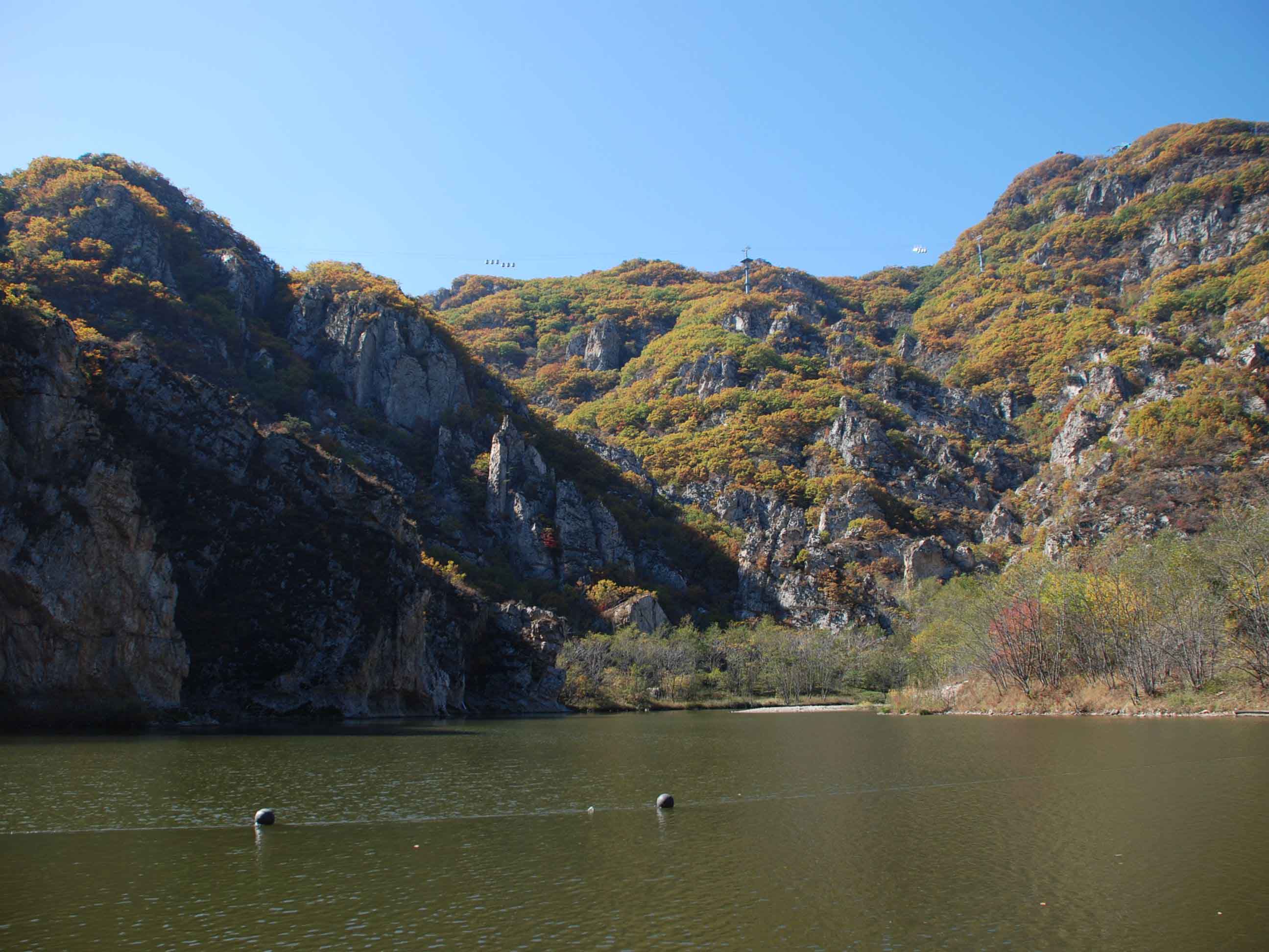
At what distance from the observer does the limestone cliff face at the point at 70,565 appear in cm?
4728

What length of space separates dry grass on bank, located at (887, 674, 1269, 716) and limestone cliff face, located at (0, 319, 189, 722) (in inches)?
2221

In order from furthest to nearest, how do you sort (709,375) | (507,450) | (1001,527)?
(709,375)
(1001,527)
(507,450)

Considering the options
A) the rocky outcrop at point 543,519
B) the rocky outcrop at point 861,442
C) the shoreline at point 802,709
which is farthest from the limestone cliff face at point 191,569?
the rocky outcrop at point 861,442

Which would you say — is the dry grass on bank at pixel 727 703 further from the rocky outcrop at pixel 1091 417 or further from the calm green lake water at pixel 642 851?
the calm green lake water at pixel 642 851

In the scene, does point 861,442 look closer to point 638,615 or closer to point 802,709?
point 638,615

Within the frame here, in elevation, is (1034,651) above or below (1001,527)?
below

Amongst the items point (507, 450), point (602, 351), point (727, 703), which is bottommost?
point (727, 703)

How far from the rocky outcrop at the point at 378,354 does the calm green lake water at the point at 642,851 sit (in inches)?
3281

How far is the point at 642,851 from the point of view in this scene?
64.8 feet

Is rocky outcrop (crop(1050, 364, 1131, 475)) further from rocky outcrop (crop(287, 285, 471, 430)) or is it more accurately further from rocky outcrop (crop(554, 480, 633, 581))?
rocky outcrop (crop(287, 285, 471, 430))

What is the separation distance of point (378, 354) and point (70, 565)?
72565 millimetres

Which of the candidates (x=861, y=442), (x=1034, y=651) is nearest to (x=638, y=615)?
(x=1034, y=651)

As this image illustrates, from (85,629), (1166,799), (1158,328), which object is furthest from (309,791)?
(1158,328)

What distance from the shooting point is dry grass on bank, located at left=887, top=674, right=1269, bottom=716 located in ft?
167
